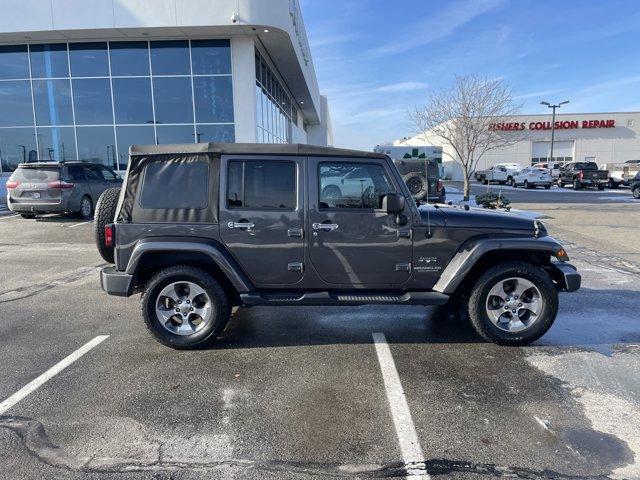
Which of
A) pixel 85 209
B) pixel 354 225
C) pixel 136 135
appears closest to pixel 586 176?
pixel 136 135

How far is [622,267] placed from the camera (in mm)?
8094

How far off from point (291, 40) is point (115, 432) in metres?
18.5

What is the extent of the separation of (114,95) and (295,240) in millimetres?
17625

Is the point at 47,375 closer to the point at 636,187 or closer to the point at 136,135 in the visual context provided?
the point at 136,135

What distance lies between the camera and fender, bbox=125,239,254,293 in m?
4.30

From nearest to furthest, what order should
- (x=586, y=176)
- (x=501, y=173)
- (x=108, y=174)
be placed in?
(x=108, y=174) < (x=586, y=176) < (x=501, y=173)

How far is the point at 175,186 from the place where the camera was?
175 inches

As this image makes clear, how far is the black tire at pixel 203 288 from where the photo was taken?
14.5ft

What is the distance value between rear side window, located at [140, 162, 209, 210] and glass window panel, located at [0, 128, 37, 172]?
18806 millimetres

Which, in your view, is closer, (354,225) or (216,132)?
(354,225)

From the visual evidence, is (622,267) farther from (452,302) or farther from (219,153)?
(219,153)

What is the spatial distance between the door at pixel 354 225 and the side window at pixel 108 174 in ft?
40.4

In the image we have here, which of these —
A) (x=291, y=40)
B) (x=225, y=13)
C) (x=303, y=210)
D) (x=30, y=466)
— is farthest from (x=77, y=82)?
(x=30, y=466)

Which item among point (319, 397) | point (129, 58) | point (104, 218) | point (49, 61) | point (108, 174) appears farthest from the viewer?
point (49, 61)
